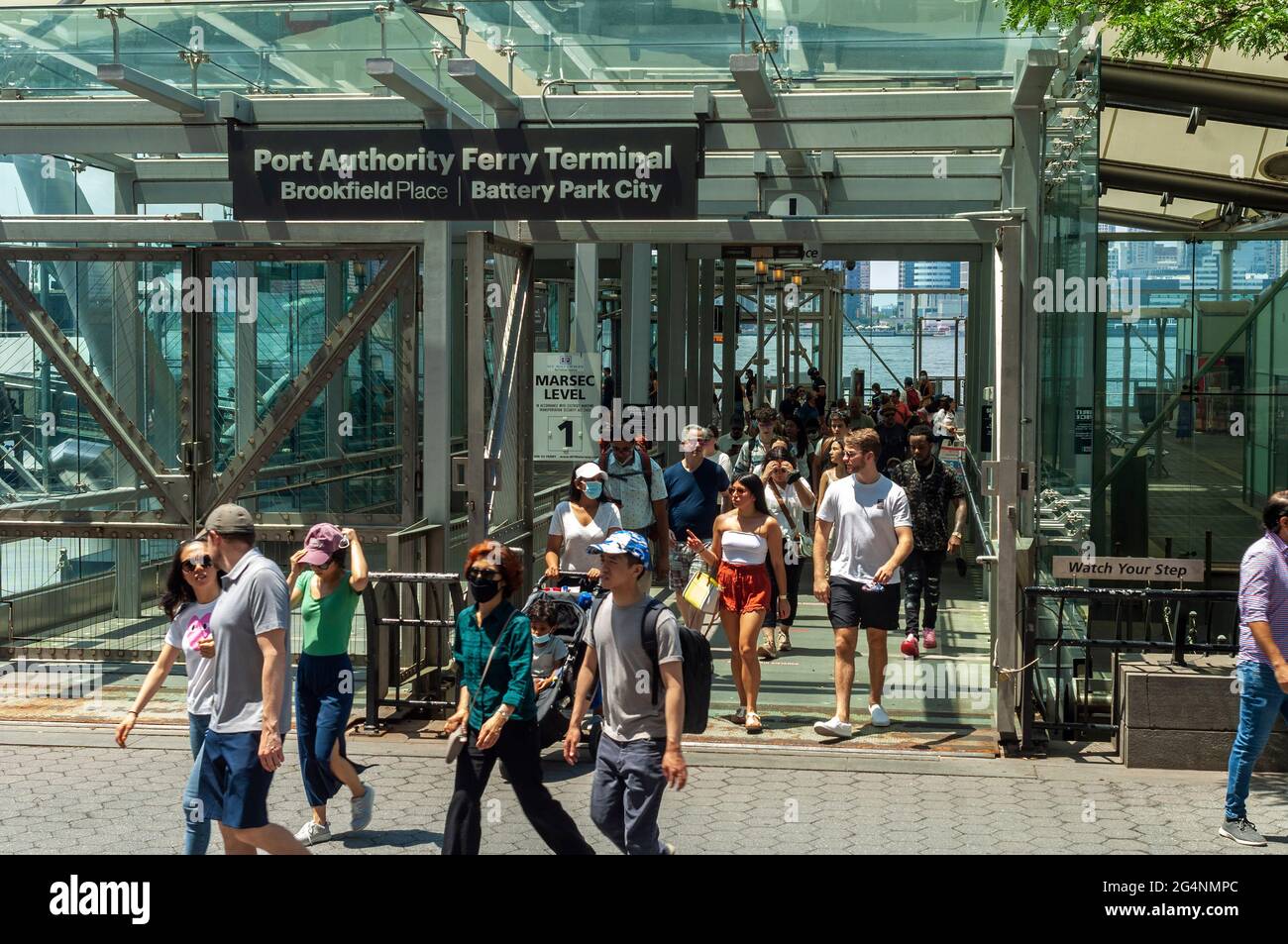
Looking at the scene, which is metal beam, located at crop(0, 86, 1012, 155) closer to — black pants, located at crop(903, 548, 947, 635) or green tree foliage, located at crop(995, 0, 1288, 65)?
green tree foliage, located at crop(995, 0, 1288, 65)

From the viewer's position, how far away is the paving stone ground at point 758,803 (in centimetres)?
752

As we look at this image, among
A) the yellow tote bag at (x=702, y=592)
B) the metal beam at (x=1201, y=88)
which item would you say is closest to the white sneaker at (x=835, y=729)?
the yellow tote bag at (x=702, y=592)

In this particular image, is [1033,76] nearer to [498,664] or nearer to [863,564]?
[863,564]

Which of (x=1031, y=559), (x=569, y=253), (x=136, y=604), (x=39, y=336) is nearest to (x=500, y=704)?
(x=1031, y=559)

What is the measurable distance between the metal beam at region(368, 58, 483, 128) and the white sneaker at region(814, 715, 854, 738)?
16.7ft

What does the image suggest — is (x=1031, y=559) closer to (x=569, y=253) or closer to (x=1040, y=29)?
(x=1040, y=29)

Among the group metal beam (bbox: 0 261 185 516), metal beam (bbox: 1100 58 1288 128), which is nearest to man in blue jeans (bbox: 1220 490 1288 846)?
metal beam (bbox: 1100 58 1288 128)

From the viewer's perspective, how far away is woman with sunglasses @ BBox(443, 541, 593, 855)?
639 centimetres

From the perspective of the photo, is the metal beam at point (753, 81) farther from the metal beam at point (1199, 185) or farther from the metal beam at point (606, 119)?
the metal beam at point (1199, 185)

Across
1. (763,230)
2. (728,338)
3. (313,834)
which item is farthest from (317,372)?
(728,338)

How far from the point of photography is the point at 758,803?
326 inches

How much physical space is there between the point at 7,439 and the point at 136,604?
179cm

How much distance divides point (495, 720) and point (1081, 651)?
5221mm

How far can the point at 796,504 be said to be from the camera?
12.6m
